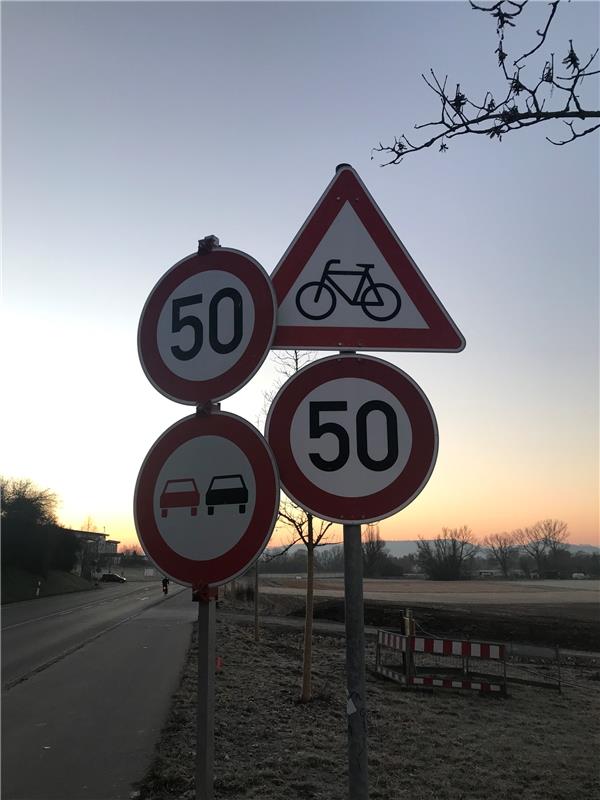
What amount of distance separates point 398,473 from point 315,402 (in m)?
0.38

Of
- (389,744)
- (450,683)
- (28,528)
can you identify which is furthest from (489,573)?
(389,744)

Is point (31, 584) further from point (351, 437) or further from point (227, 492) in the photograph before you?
point (351, 437)

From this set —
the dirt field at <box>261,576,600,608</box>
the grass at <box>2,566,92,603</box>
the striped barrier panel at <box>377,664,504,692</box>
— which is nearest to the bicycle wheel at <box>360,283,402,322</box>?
the striped barrier panel at <box>377,664,504,692</box>

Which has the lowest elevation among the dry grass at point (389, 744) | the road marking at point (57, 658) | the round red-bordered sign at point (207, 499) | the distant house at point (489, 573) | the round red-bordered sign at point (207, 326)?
the distant house at point (489, 573)

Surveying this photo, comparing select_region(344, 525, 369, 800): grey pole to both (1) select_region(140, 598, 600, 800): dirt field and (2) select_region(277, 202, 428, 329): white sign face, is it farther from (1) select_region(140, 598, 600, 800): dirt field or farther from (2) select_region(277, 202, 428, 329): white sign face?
(1) select_region(140, 598, 600, 800): dirt field

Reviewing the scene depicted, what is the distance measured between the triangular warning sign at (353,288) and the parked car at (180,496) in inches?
24.3

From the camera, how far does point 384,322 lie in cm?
229

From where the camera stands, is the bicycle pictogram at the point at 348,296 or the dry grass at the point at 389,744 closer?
the bicycle pictogram at the point at 348,296

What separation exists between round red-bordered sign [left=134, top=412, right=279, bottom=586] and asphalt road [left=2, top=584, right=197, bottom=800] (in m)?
3.59

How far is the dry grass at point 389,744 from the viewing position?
4.88 metres

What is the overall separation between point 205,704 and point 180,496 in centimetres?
72

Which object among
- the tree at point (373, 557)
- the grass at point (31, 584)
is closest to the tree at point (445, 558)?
the tree at point (373, 557)

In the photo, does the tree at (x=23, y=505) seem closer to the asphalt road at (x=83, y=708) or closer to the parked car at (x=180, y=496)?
the asphalt road at (x=83, y=708)

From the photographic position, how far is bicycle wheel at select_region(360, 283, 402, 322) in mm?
2295
